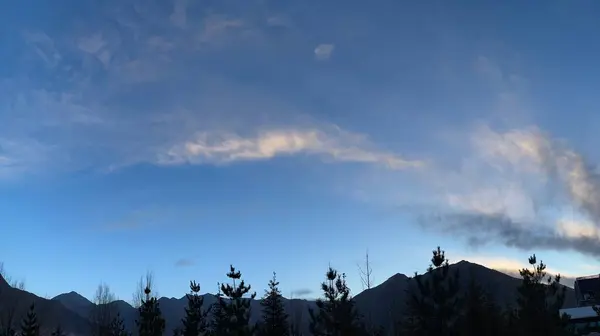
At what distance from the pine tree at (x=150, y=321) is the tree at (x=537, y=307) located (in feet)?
69.6

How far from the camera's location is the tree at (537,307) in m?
27.6

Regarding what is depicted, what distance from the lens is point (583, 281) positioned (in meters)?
99.9

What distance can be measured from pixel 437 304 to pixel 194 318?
21040 mm

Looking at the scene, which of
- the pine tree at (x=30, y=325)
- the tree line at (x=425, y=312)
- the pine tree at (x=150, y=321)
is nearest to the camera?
the tree line at (x=425, y=312)

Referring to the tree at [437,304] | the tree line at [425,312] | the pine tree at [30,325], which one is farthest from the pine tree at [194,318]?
the tree at [437,304]

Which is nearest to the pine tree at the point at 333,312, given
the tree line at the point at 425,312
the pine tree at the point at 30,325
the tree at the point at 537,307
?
the tree line at the point at 425,312

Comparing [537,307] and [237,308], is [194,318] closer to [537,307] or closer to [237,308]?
[237,308]

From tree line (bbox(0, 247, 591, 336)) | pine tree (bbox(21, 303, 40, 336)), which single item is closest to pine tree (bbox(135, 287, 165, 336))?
tree line (bbox(0, 247, 591, 336))

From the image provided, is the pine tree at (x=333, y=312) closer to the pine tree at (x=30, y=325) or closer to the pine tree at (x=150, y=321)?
the pine tree at (x=150, y=321)

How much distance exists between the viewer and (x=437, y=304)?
86.2ft

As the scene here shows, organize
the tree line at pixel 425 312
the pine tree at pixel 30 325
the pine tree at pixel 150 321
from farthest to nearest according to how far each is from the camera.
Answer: the pine tree at pixel 30 325 < the pine tree at pixel 150 321 < the tree line at pixel 425 312

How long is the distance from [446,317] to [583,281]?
86572mm

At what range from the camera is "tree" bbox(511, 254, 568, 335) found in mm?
27625

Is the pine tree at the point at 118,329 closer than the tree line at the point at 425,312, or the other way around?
the tree line at the point at 425,312
